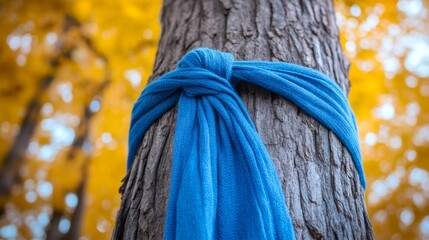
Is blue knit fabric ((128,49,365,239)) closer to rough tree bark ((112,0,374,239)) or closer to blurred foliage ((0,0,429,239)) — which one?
rough tree bark ((112,0,374,239))

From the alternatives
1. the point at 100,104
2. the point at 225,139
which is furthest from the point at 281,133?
the point at 100,104

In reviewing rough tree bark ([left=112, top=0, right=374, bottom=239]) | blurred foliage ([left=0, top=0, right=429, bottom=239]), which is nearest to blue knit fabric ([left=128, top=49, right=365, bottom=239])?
rough tree bark ([left=112, top=0, right=374, bottom=239])

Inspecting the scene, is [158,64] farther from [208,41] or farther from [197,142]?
[197,142]

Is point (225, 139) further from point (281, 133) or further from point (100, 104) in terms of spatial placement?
point (100, 104)

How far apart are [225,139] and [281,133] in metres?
0.19

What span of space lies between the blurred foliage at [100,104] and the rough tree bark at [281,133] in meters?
1.99

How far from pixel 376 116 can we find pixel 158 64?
401 cm

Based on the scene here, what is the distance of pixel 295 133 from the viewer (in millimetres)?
1119

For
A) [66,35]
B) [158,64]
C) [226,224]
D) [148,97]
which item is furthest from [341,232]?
[66,35]

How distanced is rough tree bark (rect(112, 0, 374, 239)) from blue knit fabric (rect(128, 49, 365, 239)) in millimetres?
55

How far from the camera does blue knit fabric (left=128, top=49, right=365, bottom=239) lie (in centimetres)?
89

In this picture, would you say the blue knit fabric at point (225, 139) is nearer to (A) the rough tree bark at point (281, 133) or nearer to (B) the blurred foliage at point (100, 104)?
(A) the rough tree bark at point (281, 133)

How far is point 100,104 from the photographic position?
629 cm

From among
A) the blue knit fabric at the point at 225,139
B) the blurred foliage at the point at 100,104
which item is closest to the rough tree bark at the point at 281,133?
the blue knit fabric at the point at 225,139
